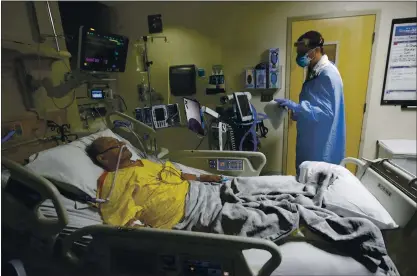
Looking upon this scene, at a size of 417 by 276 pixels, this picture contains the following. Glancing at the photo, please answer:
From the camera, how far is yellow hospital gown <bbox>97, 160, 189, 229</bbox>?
832mm

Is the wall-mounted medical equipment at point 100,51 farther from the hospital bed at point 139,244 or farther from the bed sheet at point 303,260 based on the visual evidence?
the bed sheet at point 303,260

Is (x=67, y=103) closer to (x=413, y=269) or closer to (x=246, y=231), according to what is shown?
(x=246, y=231)

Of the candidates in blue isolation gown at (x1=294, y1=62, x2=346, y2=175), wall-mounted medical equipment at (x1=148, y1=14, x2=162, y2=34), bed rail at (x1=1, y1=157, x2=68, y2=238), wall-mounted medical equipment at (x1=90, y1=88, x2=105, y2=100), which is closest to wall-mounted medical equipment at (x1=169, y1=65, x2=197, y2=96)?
wall-mounted medical equipment at (x1=148, y1=14, x2=162, y2=34)

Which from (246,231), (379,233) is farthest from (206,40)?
(379,233)

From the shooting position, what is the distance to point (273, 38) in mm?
810

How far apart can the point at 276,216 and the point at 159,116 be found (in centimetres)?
54

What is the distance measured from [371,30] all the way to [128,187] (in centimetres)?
98

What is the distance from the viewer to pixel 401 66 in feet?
2.58

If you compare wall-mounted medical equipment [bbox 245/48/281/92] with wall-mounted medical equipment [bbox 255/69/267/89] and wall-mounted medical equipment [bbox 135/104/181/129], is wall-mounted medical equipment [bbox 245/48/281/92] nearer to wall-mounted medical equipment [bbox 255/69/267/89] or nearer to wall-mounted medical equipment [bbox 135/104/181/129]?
wall-mounted medical equipment [bbox 255/69/267/89]

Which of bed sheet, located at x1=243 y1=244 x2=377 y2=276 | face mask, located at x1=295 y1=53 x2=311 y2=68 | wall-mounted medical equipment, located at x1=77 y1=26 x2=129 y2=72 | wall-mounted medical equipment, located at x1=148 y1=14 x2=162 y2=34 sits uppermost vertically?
wall-mounted medical equipment, located at x1=148 y1=14 x2=162 y2=34

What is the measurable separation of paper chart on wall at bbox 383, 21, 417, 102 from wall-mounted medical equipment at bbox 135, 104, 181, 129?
717 millimetres

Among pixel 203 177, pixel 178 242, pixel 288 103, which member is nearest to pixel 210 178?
pixel 203 177

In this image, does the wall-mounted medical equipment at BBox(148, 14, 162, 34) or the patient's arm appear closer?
the wall-mounted medical equipment at BBox(148, 14, 162, 34)

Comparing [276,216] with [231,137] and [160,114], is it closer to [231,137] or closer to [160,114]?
[231,137]
